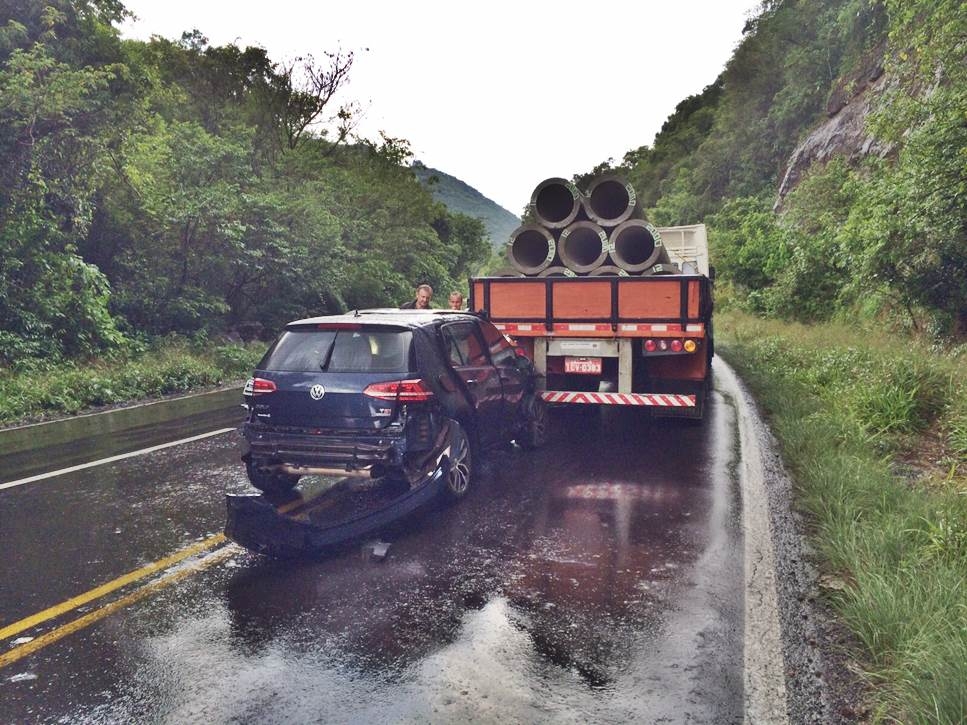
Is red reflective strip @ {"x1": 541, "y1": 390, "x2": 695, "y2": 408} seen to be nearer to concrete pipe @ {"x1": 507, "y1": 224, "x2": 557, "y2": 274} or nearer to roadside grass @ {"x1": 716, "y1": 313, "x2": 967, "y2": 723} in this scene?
roadside grass @ {"x1": 716, "y1": 313, "x2": 967, "y2": 723}

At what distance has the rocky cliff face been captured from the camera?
1160 inches

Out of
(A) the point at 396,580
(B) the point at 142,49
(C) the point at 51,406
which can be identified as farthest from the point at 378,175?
(A) the point at 396,580

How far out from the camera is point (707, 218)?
5553cm

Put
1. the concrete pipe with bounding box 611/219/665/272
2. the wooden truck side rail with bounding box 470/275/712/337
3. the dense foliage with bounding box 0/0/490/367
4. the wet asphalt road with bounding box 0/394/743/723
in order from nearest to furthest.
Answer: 1. the wet asphalt road with bounding box 0/394/743/723
2. the wooden truck side rail with bounding box 470/275/712/337
3. the concrete pipe with bounding box 611/219/665/272
4. the dense foliage with bounding box 0/0/490/367

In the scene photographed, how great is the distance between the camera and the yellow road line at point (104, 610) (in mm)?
3893

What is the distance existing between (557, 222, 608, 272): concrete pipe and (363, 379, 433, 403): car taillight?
14.6 ft

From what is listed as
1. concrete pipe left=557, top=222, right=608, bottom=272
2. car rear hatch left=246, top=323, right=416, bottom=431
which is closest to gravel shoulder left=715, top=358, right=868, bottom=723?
car rear hatch left=246, top=323, right=416, bottom=431

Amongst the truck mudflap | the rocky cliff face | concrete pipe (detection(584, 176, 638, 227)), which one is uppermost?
the rocky cliff face

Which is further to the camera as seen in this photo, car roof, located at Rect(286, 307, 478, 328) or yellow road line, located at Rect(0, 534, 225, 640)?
car roof, located at Rect(286, 307, 478, 328)

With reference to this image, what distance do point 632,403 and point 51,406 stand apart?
32.6 feet

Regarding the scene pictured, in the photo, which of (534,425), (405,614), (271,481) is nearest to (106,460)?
(271,481)

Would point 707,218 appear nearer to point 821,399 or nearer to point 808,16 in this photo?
point 808,16

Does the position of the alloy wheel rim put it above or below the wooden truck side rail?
below

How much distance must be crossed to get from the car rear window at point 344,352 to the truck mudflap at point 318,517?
99 centimetres
